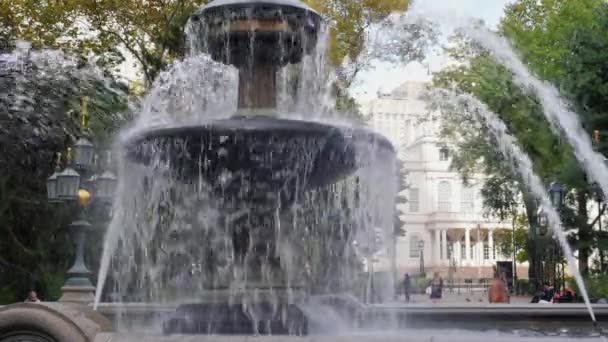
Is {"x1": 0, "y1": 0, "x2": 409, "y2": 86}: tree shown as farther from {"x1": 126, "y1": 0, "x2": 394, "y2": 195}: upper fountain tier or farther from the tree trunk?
{"x1": 126, "y1": 0, "x2": 394, "y2": 195}: upper fountain tier

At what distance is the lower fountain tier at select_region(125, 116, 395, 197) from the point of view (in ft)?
27.2

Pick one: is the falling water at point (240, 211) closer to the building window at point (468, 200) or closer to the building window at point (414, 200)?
the building window at point (468, 200)

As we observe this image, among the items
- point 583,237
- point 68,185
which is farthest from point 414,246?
point 68,185

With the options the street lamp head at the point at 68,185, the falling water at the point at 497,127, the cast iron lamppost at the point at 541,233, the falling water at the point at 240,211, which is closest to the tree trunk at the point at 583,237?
the falling water at the point at 497,127

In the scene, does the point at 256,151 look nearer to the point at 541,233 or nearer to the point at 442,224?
the point at 541,233

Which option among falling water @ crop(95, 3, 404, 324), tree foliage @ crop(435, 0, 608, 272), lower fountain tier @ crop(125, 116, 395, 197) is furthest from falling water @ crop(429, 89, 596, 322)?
lower fountain tier @ crop(125, 116, 395, 197)

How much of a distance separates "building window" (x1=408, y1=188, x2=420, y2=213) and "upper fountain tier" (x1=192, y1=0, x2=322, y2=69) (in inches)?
3087

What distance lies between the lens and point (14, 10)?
27.0 meters

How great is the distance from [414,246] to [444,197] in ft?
20.6

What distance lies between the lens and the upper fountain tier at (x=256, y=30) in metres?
9.45

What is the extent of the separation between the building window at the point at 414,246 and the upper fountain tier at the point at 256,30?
79.1 meters

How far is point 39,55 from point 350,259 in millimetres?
12002

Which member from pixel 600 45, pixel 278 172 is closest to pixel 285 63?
pixel 278 172

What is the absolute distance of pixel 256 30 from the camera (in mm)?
9469
